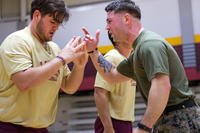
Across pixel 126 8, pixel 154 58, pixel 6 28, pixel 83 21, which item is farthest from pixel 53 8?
pixel 6 28

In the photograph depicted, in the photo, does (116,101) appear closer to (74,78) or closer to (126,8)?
(74,78)

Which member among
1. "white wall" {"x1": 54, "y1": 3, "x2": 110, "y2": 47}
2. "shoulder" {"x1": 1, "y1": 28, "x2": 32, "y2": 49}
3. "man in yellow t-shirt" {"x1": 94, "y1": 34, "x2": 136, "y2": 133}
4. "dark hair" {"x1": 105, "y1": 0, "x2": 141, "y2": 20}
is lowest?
"man in yellow t-shirt" {"x1": 94, "y1": 34, "x2": 136, "y2": 133}

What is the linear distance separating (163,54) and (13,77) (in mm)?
725

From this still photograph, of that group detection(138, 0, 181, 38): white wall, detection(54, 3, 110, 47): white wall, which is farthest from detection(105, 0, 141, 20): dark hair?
detection(54, 3, 110, 47): white wall

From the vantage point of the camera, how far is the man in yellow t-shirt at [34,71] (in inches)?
76.6

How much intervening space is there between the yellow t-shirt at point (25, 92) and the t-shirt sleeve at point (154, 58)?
1.81 feet

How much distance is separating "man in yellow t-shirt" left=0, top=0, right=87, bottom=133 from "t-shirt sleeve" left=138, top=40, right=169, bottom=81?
42cm

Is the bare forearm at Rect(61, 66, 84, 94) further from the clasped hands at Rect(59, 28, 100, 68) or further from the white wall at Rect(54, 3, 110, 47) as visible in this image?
the white wall at Rect(54, 3, 110, 47)

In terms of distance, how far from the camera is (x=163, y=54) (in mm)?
1801

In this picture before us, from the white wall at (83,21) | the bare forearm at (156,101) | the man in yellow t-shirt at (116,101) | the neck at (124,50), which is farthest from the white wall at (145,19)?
the bare forearm at (156,101)

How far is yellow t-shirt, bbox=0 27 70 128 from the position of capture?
6.48 feet

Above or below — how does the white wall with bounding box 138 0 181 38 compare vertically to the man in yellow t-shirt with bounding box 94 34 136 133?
above

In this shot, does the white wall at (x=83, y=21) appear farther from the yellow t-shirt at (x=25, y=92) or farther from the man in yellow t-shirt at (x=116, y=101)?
the yellow t-shirt at (x=25, y=92)

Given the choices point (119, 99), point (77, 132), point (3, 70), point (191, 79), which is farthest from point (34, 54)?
point (77, 132)
